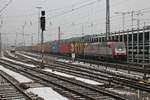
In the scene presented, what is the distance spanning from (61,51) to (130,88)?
52269 mm

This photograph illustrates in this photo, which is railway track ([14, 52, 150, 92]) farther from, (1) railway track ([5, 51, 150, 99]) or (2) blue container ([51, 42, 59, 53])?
(2) blue container ([51, 42, 59, 53])

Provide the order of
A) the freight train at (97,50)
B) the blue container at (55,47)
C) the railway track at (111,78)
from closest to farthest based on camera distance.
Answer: the railway track at (111,78) → the freight train at (97,50) → the blue container at (55,47)

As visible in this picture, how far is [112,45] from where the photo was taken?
45.0m

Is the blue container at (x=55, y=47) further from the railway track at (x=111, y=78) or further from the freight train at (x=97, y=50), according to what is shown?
the railway track at (x=111, y=78)

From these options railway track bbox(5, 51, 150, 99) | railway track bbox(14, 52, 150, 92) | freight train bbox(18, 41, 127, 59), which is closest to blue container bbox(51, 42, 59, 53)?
freight train bbox(18, 41, 127, 59)

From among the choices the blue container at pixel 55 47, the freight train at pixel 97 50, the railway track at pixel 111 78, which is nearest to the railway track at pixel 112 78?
the railway track at pixel 111 78

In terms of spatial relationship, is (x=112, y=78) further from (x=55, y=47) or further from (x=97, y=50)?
(x=55, y=47)

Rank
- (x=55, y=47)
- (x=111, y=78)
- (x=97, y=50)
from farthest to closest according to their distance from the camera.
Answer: (x=55, y=47), (x=97, y=50), (x=111, y=78)

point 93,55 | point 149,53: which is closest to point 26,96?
point 149,53

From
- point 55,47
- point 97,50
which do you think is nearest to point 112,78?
point 97,50

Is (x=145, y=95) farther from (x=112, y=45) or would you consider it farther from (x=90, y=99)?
(x=112, y=45)

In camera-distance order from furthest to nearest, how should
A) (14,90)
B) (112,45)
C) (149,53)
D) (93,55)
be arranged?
(93,55) < (112,45) < (149,53) < (14,90)

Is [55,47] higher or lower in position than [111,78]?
higher

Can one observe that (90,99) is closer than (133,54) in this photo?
Yes
